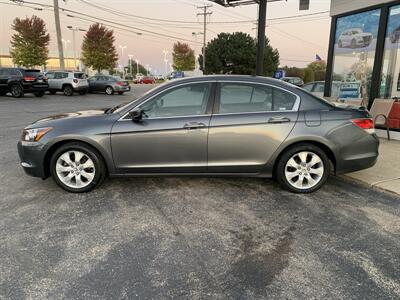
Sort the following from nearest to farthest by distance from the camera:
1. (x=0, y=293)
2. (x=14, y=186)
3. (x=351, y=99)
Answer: (x=0, y=293), (x=14, y=186), (x=351, y=99)

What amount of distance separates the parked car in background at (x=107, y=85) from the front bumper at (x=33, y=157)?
22.5 metres

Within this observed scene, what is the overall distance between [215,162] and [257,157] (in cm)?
57

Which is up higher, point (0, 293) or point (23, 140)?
point (23, 140)

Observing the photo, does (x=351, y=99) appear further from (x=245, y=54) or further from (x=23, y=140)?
(x=245, y=54)

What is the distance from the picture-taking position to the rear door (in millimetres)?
4176

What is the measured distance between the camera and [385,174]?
203 inches

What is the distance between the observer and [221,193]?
4.42 meters

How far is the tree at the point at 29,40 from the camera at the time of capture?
40531 millimetres

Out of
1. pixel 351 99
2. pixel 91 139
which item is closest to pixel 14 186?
pixel 91 139

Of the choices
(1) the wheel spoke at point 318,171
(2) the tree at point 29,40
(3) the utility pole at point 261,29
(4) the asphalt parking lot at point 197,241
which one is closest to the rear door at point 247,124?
(4) the asphalt parking lot at point 197,241

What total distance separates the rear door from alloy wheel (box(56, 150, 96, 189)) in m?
1.64

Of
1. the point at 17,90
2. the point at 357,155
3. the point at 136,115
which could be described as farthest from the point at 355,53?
the point at 17,90

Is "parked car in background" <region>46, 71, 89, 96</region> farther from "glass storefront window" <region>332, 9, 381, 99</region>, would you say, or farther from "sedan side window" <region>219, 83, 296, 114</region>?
"sedan side window" <region>219, 83, 296, 114</region>

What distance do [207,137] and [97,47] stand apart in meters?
46.3
